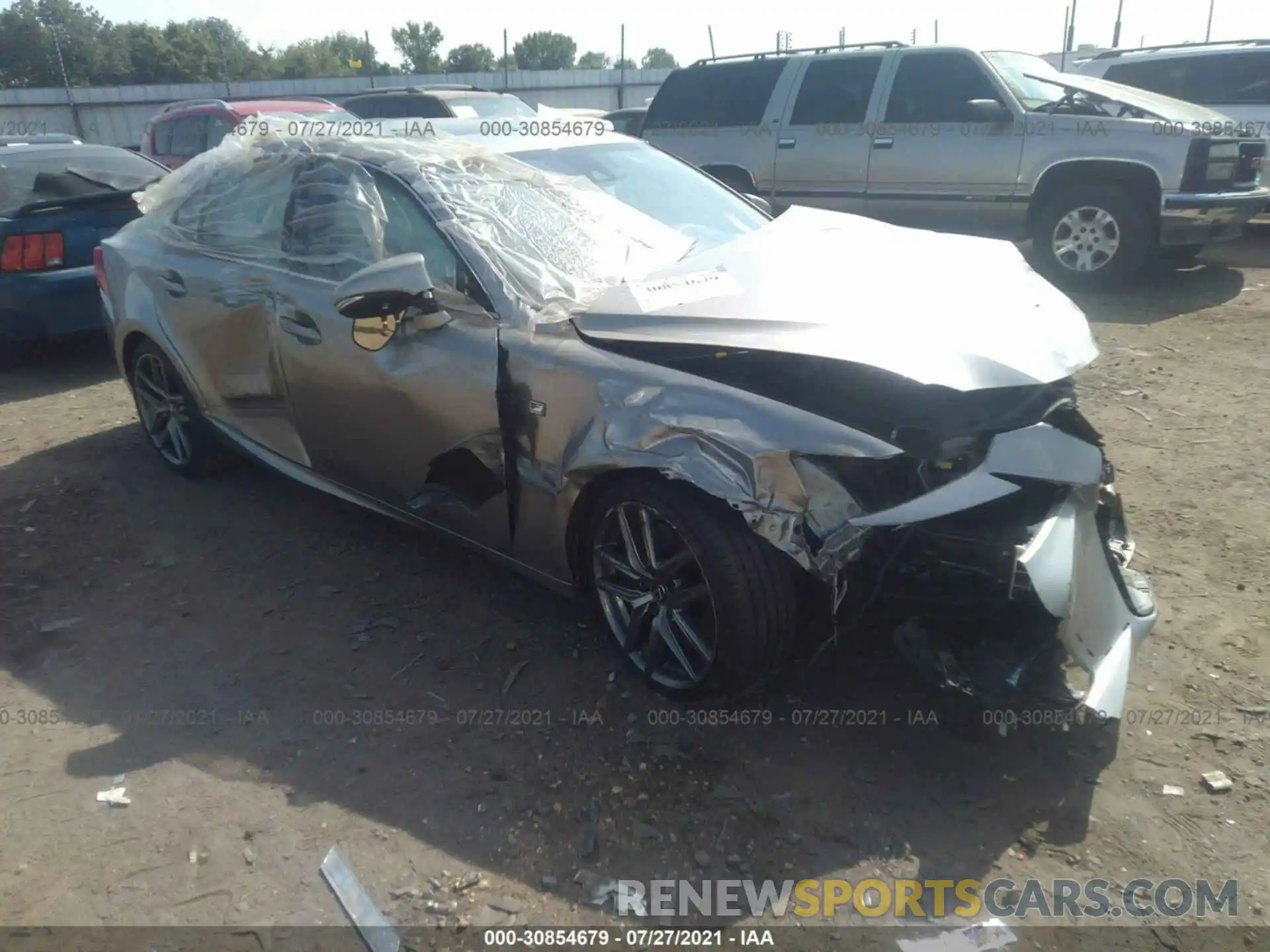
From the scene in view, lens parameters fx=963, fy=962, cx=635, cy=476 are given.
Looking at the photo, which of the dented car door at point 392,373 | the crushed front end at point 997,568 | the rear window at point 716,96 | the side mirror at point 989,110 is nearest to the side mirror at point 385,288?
the dented car door at point 392,373

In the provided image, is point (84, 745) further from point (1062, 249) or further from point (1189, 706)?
point (1062, 249)

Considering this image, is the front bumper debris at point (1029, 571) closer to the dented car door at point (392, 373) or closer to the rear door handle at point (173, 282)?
the dented car door at point (392, 373)

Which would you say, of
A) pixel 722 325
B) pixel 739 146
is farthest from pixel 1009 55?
pixel 722 325

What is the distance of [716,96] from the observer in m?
9.36

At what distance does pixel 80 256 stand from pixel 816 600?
6168mm

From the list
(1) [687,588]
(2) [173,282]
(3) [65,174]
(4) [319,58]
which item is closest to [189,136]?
(3) [65,174]

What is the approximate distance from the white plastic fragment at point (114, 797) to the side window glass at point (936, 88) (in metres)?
7.76

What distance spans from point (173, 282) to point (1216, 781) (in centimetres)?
446

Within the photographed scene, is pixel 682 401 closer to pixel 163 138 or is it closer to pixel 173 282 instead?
pixel 173 282

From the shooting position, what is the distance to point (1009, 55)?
8320mm

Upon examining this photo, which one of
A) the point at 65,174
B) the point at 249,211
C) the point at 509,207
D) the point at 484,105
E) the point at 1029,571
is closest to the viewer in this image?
the point at 1029,571

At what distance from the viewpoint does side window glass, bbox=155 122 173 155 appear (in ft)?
39.7

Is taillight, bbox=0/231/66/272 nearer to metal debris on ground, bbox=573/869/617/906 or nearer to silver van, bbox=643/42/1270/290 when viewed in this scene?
silver van, bbox=643/42/1270/290

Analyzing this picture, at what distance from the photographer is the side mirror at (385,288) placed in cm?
304
